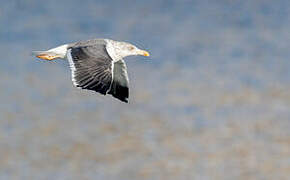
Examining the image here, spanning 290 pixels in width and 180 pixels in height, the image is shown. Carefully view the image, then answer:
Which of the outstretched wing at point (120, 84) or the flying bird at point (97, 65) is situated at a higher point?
the flying bird at point (97, 65)

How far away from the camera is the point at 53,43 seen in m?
15.5

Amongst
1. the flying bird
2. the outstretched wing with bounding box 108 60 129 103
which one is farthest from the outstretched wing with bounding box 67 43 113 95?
the outstretched wing with bounding box 108 60 129 103

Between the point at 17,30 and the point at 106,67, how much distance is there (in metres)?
8.34

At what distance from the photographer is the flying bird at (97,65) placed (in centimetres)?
772

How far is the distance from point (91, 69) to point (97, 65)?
0.22 feet

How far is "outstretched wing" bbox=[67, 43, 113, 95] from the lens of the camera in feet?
25.2

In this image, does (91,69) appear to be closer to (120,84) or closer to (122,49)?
(120,84)

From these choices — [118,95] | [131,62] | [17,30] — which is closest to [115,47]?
[118,95]

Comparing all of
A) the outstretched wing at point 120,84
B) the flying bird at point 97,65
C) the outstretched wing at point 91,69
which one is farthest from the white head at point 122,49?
the outstretched wing at point 91,69

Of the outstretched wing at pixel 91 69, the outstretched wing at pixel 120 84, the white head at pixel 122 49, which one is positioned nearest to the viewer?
the outstretched wing at pixel 91 69

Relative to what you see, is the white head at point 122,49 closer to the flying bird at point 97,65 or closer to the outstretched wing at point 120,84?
the flying bird at point 97,65

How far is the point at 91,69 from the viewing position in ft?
25.6

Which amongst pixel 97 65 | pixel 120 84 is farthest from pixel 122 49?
pixel 97 65

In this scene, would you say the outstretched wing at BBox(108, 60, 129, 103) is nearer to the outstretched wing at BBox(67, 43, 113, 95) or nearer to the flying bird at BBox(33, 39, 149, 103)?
the flying bird at BBox(33, 39, 149, 103)
